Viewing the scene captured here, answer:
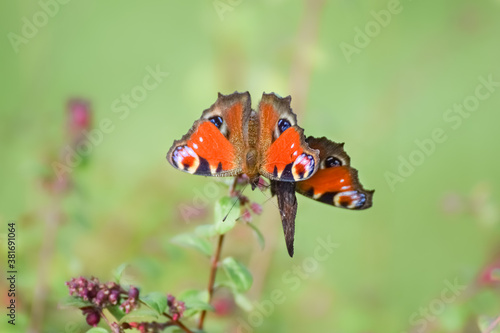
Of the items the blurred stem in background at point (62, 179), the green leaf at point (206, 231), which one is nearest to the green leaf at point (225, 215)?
the green leaf at point (206, 231)

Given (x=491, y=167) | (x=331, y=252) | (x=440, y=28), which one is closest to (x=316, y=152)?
(x=331, y=252)

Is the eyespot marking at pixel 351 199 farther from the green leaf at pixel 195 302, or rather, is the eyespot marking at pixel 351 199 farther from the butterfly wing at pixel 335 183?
the green leaf at pixel 195 302

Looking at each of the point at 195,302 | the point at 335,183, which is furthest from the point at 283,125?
the point at 195,302

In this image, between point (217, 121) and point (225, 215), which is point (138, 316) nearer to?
point (225, 215)

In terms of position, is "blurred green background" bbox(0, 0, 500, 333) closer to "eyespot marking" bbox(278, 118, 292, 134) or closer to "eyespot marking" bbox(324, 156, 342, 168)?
"eyespot marking" bbox(324, 156, 342, 168)

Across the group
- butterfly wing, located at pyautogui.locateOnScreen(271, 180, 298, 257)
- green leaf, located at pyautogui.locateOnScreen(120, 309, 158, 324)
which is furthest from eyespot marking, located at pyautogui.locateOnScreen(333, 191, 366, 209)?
green leaf, located at pyautogui.locateOnScreen(120, 309, 158, 324)

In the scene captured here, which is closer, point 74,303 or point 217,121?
point 74,303

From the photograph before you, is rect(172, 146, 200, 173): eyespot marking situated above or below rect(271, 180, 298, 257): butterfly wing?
above
